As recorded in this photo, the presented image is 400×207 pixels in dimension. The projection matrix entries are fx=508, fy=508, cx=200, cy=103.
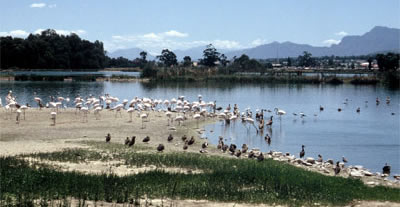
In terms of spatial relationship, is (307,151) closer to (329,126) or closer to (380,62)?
(329,126)

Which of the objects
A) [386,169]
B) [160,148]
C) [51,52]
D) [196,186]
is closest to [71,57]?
[51,52]

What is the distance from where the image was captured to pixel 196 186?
50.1ft

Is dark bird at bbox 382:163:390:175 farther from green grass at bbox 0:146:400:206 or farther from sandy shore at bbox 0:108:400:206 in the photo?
green grass at bbox 0:146:400:206

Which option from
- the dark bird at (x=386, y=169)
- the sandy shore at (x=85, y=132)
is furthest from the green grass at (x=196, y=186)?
the dark bird at (x=386, y=169)

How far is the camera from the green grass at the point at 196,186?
1324cm

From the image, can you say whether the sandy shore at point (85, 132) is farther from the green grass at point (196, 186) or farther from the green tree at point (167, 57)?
the green tree at point (167, 57)

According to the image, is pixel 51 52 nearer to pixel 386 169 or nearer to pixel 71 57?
pixel 71 57

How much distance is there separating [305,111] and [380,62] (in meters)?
74.8

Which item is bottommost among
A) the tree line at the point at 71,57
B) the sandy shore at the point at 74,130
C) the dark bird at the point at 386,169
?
the dark bird at the point at 386,169

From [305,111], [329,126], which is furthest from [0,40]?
[329,126]

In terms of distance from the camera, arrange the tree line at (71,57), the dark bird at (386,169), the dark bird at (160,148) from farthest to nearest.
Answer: the tree line at (71,57) < the dark bird at (160,148) < the dark bird at (386,169)

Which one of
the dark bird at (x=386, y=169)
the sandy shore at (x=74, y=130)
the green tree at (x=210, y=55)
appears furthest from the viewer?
the green tree at (x=210, y=55)

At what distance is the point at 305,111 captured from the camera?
167ft

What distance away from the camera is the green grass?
1324 centimetres
